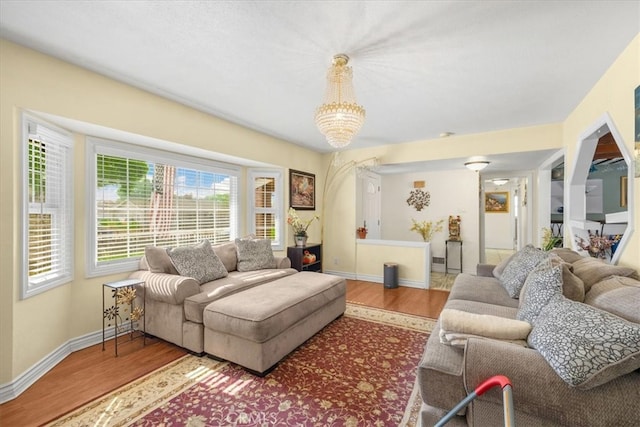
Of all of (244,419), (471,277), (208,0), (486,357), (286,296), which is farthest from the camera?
(471,277)

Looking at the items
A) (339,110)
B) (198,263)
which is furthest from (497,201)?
(198,263)

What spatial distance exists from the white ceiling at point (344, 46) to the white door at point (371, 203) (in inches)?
110

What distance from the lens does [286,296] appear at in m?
2.52

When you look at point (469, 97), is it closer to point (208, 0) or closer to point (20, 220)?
point (208, 0)

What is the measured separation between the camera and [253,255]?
3641 millimetres

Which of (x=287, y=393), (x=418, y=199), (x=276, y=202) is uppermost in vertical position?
(x=418, y=199)

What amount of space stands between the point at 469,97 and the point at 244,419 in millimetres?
3404

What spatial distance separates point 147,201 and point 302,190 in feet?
8.35

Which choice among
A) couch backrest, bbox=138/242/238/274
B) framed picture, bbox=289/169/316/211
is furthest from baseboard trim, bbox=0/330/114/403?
framed picture, bbox=289/169/316/211

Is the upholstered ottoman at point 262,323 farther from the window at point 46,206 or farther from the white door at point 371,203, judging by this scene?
the white door at point 371,203

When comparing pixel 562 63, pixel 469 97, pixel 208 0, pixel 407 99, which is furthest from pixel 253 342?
pixel 562 63

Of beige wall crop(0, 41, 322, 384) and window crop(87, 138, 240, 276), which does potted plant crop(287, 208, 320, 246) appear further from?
beige wall crop(0, 41, 322, 384)

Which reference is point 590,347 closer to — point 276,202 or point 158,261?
point 158,261

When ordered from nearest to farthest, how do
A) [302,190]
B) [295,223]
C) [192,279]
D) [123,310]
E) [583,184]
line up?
[192,279]
[123,310]
[583,184]
[295,223]
[302,190]
